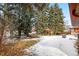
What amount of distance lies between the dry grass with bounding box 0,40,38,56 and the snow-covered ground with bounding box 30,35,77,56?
49mm

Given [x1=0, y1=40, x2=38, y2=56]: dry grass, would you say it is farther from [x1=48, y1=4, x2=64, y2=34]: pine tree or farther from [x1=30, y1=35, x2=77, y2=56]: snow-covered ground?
[x1=48, y1=4, x2=64, y2=34]: pine tree

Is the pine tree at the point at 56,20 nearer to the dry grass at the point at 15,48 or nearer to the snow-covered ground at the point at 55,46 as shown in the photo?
the snow-covered ground at the point at 55,46

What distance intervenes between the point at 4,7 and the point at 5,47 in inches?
13.0

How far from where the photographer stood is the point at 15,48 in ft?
5.74

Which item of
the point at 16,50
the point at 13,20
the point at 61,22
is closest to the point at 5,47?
the point at 16,50

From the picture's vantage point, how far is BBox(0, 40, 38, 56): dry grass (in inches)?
68.4

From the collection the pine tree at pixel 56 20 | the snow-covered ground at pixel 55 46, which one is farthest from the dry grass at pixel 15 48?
the pine tree at pixel 56 20

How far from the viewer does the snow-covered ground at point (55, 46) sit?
5.65 ft

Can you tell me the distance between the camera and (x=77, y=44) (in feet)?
5.64

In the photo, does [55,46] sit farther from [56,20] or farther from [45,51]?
[56,20]

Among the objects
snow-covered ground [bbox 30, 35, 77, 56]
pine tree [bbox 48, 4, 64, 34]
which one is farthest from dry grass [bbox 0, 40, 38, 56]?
pine tree [bbox 48, 4, 64, 34]

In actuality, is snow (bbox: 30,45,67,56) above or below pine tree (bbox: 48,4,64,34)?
below

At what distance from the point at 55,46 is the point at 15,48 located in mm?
329

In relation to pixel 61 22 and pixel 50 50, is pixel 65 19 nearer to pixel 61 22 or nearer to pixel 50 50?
pixel 61 22
